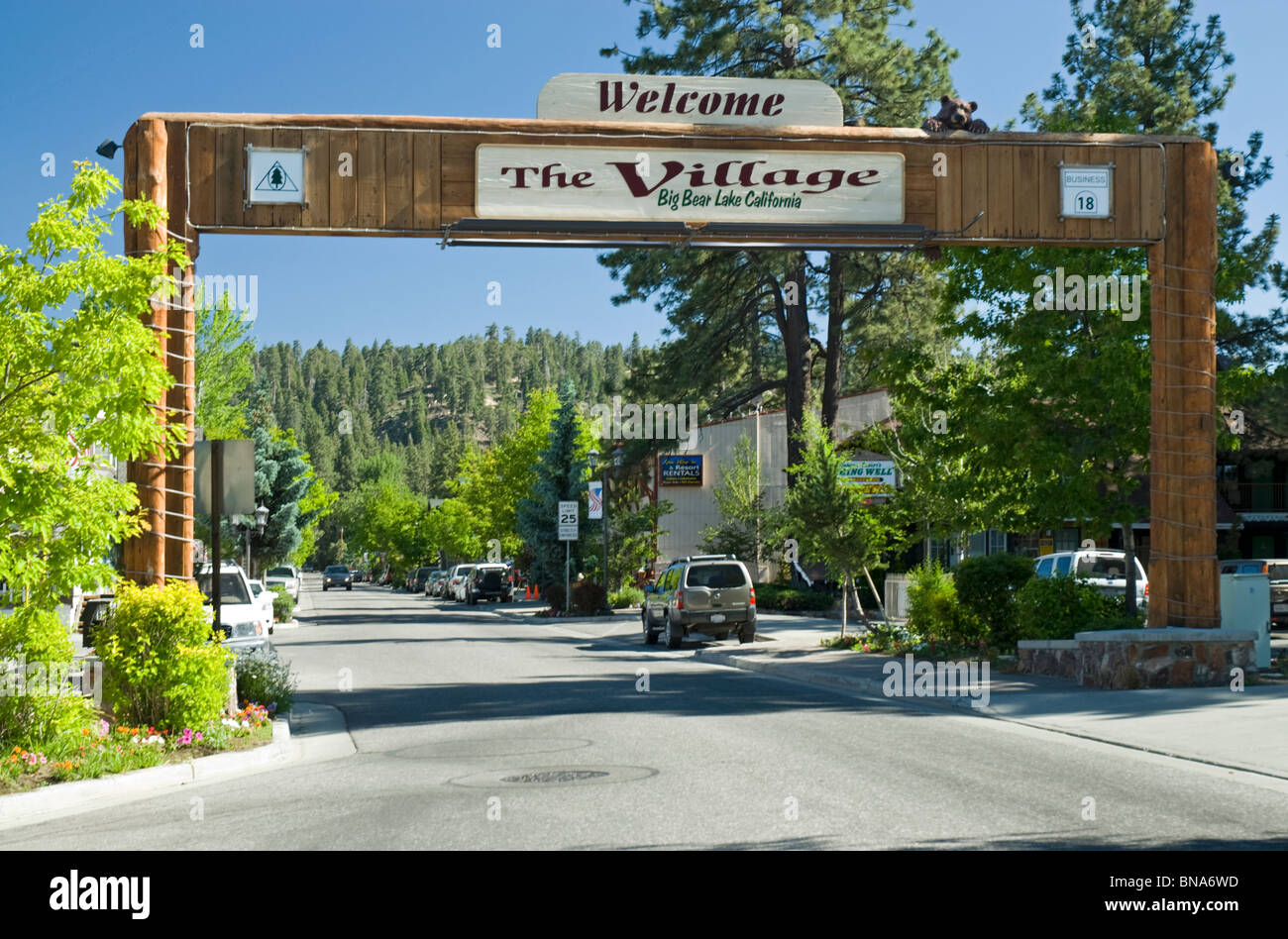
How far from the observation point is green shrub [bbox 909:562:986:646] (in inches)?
869

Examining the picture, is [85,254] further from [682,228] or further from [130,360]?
[682,228]

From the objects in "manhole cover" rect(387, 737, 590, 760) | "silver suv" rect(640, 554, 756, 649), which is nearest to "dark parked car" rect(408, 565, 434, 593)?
"silver suv" rect(640, 554, 756, 649)

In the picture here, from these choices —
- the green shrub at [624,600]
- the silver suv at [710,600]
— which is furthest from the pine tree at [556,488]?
the silver suv at [710,600]

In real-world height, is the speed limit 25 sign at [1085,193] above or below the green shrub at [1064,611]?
above

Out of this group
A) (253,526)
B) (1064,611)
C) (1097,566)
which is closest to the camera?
(1064,611)

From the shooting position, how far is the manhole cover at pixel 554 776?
10.5m

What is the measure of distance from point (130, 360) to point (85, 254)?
1.14m

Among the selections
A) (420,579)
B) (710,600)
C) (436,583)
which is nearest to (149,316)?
(710,600)

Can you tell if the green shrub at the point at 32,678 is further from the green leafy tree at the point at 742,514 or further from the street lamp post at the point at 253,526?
the green leafy tree at the point at 742,514

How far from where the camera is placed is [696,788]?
32.6 ft

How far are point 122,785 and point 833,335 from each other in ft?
108

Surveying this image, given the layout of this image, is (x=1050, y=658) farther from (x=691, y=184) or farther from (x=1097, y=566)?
(x=1097, y=566)

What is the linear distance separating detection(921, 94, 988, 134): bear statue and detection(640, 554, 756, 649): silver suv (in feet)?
41.4

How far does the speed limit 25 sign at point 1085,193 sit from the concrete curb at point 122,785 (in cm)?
1168
